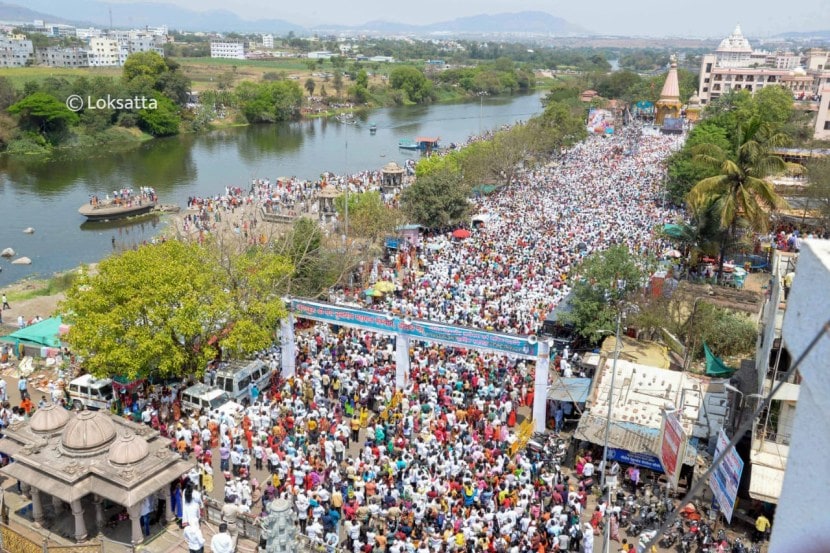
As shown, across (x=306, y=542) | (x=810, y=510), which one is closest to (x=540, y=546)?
(x=306, y=542)

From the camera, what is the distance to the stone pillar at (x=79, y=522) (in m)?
12.1

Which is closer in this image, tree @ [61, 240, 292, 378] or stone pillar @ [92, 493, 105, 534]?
stone pillar @ [92, 493, 105, 534]

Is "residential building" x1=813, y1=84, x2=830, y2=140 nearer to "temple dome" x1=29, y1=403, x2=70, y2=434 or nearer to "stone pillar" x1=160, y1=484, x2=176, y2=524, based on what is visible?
"stone pillar" x1=160, y1=484, x2=176, y2=524

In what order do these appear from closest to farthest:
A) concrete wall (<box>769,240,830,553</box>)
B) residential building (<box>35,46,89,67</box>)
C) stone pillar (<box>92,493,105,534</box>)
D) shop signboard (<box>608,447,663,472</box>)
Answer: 1. concrete wall (<box>769,240,830,553</box>)
2. stone pillar (<box>92,493,105,534</box>)
3. shop signboard (<box>608,447,663,472</box>)
4. residential building (<box>35,46,89,67</box>)

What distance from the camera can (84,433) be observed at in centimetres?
1238

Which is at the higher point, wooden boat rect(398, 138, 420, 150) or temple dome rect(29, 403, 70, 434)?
temple dome rect(29, 403, 70, 434)

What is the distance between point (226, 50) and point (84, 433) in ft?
574

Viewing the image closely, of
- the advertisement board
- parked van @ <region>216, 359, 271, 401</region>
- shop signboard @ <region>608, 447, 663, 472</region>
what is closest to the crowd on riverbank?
parked van @ <region>216, 359, 271, 401</region>

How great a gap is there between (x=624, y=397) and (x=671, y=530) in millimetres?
4039

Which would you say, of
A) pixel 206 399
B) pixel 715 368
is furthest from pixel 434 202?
pixel 206 399

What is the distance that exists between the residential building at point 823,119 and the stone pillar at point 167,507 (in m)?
54.9

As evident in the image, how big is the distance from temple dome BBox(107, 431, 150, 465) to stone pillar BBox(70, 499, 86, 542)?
0.97 metres

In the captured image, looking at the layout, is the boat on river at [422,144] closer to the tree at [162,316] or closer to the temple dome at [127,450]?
the tree at [162,316]

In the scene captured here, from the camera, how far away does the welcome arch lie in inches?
662
